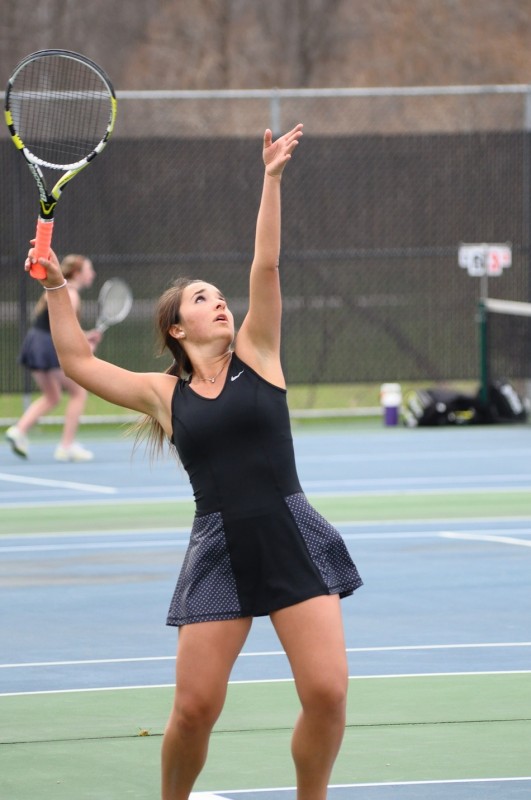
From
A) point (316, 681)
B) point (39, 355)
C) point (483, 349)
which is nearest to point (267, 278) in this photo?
point (316, 681)

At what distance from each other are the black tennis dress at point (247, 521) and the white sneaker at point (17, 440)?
11.3 m

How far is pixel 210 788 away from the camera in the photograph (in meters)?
6.00

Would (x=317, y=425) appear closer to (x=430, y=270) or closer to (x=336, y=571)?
(x=430, y=270)

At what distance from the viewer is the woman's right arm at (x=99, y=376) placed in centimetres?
545

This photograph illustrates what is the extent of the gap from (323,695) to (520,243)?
16.0m

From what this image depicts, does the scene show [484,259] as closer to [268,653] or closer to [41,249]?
[268,653]

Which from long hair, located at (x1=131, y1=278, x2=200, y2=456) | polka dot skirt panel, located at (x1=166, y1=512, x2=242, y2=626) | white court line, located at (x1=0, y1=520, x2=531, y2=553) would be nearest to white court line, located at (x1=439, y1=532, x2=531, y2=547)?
white court line, located at (x1=0, y1=520, x2=531, y2=553)

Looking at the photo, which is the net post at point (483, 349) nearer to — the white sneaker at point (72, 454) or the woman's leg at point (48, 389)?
the white sneaker at point (72, 454)

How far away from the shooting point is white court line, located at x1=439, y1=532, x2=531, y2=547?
11672 millimetres

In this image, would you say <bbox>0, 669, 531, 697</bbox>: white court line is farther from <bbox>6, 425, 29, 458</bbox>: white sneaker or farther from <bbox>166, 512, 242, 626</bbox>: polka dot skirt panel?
<bbox>6, 425, 29, 458</bbox>: white sneaker

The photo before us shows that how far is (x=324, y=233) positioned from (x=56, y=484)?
5.94 meters

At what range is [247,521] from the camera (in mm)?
5188

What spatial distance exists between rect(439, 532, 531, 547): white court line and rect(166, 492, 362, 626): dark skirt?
652cm

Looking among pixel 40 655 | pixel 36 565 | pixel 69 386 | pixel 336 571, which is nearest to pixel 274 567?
pixel 336 571
